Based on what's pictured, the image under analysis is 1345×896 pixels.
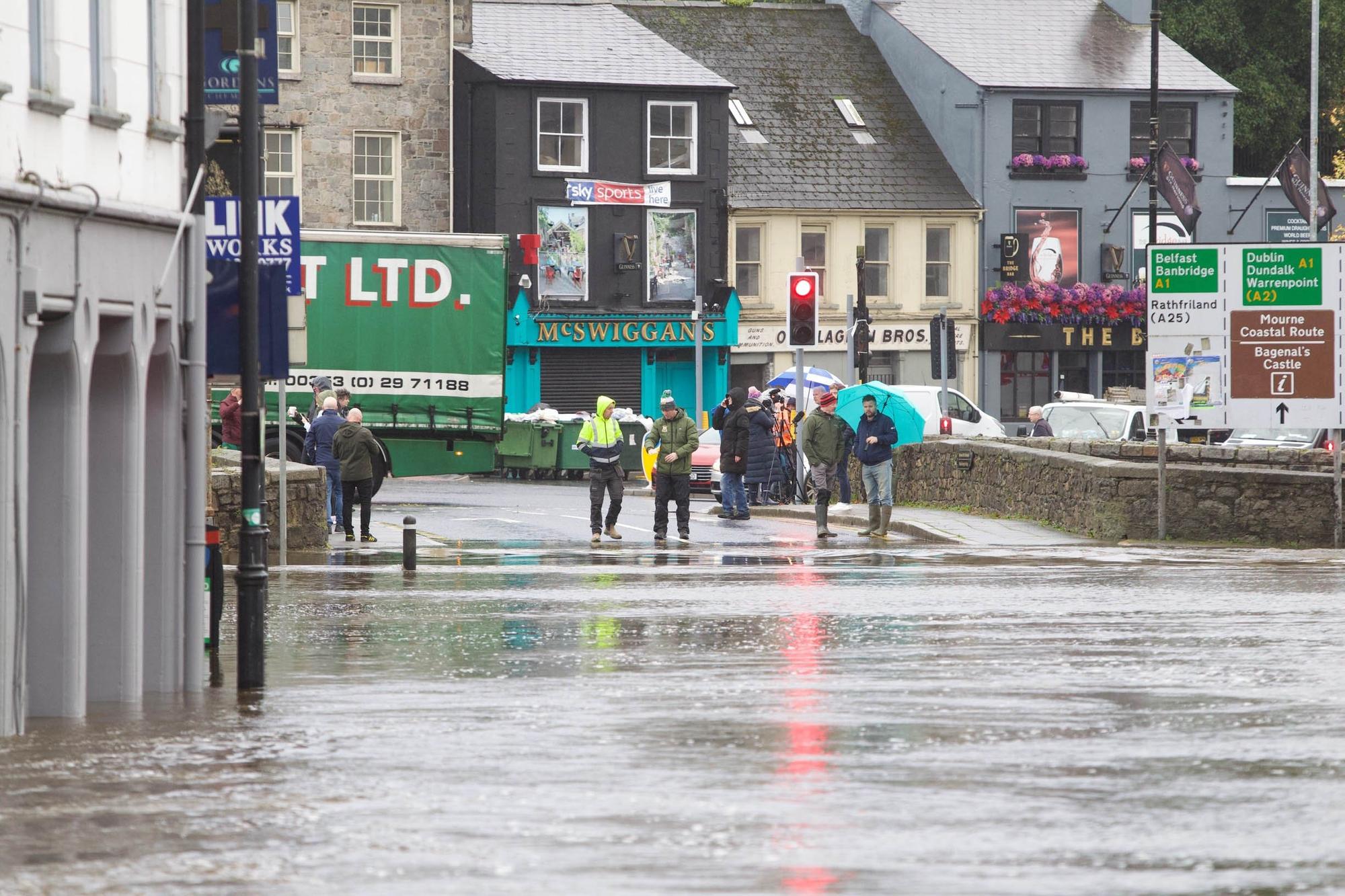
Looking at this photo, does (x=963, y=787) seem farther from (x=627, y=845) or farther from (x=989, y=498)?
(x=989, y=498)

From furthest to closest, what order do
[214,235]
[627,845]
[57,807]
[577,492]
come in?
[577,492]
[214,235]
[57,807]
[627,845]

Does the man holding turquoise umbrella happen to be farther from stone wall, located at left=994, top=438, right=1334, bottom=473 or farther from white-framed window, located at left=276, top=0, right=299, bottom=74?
white-framed window, located at left=276, top=0, right=299, bottom=74

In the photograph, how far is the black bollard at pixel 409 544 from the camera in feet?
74.8

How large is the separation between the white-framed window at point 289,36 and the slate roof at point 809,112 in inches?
415

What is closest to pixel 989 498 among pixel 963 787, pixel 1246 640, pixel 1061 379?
pixel 1246 640

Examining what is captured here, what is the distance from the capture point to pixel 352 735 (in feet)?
37.2

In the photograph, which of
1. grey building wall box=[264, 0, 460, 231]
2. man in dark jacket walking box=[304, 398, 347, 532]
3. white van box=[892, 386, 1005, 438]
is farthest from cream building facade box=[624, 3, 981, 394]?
man in dark jacket walking box=[304, 398, 347, 532]

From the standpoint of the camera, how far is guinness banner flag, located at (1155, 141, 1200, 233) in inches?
1646

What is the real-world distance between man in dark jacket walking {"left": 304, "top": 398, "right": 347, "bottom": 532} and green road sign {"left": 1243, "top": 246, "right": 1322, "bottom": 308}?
35.3 feet

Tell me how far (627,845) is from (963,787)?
178cm

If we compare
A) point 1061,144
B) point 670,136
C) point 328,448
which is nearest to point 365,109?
point 670,136

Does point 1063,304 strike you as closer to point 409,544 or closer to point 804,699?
point 409,544

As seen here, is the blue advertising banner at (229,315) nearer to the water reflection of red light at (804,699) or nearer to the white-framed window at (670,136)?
the water reflection of red light at (804,699)

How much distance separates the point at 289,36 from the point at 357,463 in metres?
25.3
